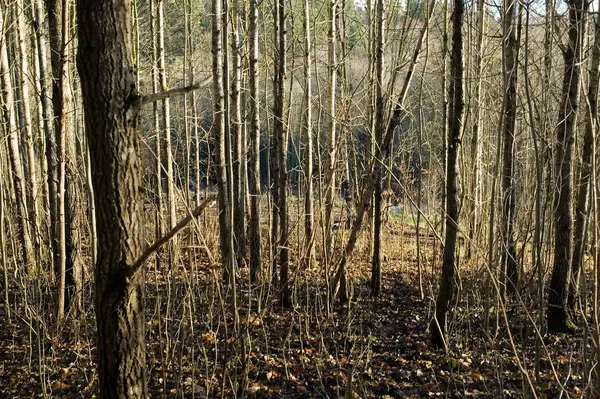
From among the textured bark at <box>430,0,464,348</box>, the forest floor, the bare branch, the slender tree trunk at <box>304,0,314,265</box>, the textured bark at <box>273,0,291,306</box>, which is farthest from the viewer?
the slender tree trunk at <box>304,0,314,265</box>

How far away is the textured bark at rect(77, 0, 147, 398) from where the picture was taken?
193 centimetres

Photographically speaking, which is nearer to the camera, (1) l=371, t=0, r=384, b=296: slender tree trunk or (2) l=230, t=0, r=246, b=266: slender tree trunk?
(1) l=371, t=0, r=384, b=296: slender tree trunk

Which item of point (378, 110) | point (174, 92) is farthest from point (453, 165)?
point (174, 92)

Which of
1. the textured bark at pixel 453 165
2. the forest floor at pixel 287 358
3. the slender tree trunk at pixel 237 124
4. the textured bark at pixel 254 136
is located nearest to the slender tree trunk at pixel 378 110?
the textured bark at pixel 453 165

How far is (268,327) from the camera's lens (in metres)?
5.43

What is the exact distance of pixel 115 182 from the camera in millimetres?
1982

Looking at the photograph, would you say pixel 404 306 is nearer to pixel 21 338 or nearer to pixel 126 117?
pixel 21 338

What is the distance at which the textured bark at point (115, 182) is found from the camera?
6.33 feet

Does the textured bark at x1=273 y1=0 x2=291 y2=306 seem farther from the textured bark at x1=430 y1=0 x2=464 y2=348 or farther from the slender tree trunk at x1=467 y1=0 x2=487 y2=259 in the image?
the slender tree trunk at x1=467 y1=0 x2=487 y2=259

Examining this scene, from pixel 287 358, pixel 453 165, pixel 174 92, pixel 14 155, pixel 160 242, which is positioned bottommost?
pixel 287 358

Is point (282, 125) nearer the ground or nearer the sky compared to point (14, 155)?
nearer the sky

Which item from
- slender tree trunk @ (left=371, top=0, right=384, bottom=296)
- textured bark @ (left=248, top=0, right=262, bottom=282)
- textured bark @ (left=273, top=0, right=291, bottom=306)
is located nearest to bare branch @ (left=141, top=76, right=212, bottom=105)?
slender tree trunk @ (left=371, top=0, right=384, bottom=296)

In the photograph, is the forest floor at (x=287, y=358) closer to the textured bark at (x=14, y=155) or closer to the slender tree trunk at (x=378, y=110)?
the slender tree trunk at (x=378, y=110)

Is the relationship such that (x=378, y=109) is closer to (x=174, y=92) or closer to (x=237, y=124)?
(x=237, y=124)
